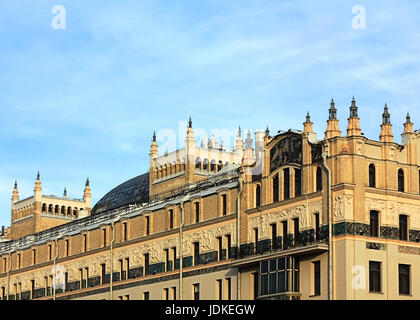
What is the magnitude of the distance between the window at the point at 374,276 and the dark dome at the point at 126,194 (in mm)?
44514

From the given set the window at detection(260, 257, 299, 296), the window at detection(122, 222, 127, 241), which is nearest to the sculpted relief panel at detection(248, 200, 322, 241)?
the window at detection(260, 257, 299, 296)

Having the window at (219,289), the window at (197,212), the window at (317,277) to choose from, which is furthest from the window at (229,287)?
the window at (317,277)

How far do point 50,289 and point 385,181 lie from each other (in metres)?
45.1

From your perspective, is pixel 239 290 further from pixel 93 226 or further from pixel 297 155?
pixel 93 226

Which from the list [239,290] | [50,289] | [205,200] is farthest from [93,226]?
[239,290]

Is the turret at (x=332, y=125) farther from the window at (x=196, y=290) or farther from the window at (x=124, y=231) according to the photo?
the window at (x=124, y=231)

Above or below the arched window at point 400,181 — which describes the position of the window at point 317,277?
below

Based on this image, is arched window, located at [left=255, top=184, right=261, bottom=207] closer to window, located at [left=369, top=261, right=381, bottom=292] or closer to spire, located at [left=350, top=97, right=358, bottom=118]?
spire, located at [left=350, top=97, right=358, bottom=118]

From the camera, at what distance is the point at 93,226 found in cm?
10150

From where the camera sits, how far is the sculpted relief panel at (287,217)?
74688mm

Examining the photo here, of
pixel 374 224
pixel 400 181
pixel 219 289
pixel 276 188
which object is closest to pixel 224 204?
pixel 219 289

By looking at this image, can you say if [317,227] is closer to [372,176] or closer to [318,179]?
[318,179]

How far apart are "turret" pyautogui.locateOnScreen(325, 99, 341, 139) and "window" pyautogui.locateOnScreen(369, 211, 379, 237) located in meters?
6.39
